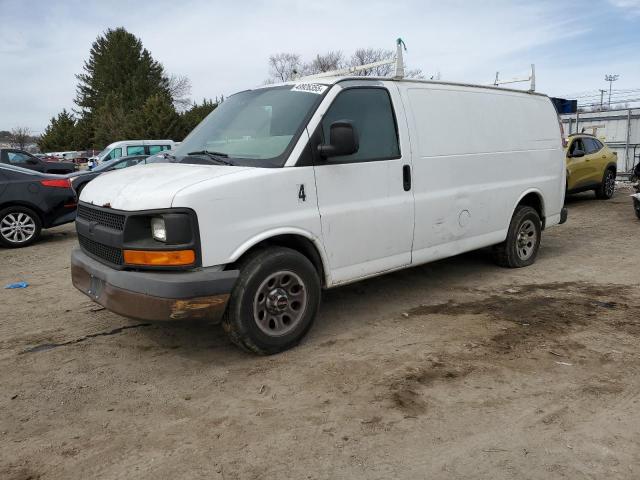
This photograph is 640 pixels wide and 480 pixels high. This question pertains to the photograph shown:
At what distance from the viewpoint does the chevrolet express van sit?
349 cm

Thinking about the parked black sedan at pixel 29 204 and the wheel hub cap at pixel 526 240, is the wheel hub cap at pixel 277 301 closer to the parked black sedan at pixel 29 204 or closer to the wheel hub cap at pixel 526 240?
the wheel hub cap at pixel 526 240

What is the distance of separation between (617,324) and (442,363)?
179 cm

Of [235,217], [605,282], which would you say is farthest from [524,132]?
[235,217]

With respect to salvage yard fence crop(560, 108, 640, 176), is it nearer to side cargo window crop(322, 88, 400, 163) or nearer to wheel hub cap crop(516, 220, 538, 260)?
wheel hub cap crop(516, 220, 538, 260)

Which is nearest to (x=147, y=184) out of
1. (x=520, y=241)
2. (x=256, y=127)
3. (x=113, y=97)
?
(x=256, y=127)

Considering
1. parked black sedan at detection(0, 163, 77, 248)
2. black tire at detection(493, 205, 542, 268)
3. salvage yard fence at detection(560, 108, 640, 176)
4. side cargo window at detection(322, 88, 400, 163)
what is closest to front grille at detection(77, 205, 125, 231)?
side cargo window at detection(322, 88, 400, 163)

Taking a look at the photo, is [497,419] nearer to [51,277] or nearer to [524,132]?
[524,132]

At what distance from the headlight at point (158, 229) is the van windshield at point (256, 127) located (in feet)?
2.60

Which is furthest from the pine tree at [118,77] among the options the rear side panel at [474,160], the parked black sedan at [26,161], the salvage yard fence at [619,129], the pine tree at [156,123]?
the rear side panel at [474,160]

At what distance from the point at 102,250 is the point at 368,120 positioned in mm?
2351

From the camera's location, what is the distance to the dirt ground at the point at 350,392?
269 centimetres

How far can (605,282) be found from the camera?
230 inches

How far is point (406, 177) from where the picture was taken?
466 cm

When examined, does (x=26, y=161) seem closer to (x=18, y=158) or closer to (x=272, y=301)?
(x=18, y=158)
